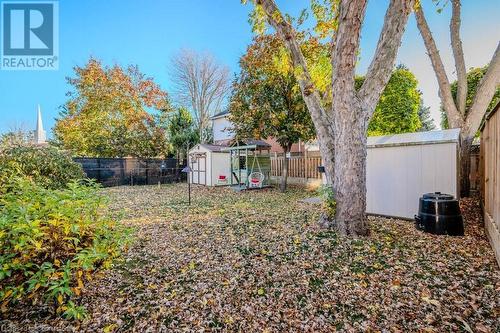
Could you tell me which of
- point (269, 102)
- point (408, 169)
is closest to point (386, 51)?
point (408, 169)

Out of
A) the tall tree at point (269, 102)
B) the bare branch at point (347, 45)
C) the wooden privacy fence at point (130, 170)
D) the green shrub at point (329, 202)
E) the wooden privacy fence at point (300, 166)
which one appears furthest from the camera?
the wooden privacy fence at point (130, 170)

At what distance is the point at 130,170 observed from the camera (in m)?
13.8

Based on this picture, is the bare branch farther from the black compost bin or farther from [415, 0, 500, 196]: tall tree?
[415, 0, 500, 196]: tall tree

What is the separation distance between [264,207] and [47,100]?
20.1 m

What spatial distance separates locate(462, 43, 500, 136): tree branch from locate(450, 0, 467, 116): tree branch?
361 millimetres

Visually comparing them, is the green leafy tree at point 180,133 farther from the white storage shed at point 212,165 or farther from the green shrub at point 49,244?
the green shrub at point 49,244

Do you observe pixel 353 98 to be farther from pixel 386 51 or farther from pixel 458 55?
pixel 458 55

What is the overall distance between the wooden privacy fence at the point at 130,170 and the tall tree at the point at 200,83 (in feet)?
20.0

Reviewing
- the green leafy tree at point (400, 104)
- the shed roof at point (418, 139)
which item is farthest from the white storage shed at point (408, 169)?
the green leafy tree at point (400, 104)

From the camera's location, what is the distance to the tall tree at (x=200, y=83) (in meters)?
21.0

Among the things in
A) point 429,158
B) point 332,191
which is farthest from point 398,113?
point 332,191

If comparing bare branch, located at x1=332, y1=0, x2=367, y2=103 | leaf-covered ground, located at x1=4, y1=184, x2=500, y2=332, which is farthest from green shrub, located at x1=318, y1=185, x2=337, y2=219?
bare branch, located at x1=332, y1=0, x2=367, y2=103

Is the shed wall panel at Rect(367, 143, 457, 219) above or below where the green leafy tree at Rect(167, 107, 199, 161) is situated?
below

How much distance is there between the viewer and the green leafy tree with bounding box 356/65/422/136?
405 inches
